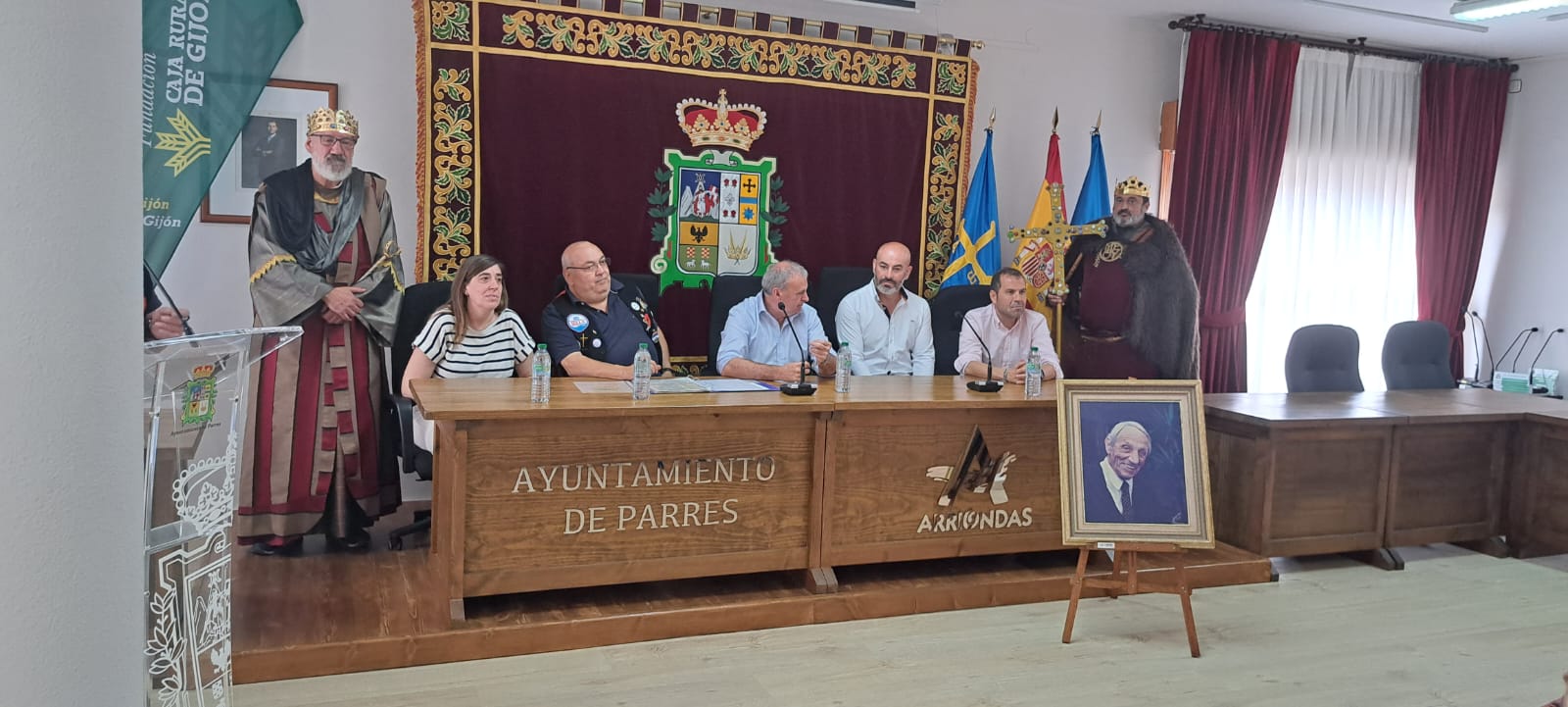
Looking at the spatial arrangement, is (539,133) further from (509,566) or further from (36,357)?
(36,357)

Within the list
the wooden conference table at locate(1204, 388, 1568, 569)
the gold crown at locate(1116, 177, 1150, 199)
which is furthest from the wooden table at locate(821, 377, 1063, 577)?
the gold crown at locate(1116, 177, 1150, 199)

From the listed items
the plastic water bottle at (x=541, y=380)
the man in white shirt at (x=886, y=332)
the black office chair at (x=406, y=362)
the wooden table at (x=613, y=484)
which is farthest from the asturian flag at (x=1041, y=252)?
the plastic water bottle at (x=541, y=380)

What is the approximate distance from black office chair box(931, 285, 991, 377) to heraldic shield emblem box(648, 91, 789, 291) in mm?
841

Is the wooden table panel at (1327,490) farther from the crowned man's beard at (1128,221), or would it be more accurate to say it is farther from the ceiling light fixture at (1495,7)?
the ceiling light fixture at (1495,7)

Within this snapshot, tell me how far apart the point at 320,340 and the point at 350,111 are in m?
1.30

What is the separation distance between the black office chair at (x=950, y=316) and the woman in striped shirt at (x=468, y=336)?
1.97m

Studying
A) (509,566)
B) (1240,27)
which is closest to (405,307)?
(509,566)

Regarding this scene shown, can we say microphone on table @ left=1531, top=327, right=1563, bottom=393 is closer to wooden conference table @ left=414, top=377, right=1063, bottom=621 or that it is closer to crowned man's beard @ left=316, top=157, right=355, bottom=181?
wooden conference table @ left=414, top=377, right=1063, bottom=621

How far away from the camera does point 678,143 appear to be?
191 inches

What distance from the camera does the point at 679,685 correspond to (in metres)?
2.72

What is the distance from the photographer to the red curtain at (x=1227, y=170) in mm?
5879

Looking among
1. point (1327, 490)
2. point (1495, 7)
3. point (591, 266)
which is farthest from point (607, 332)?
point (1495, 7)

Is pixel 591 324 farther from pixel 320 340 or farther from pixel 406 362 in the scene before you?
pixel 320 340

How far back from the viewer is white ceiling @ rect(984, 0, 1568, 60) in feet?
18.0
